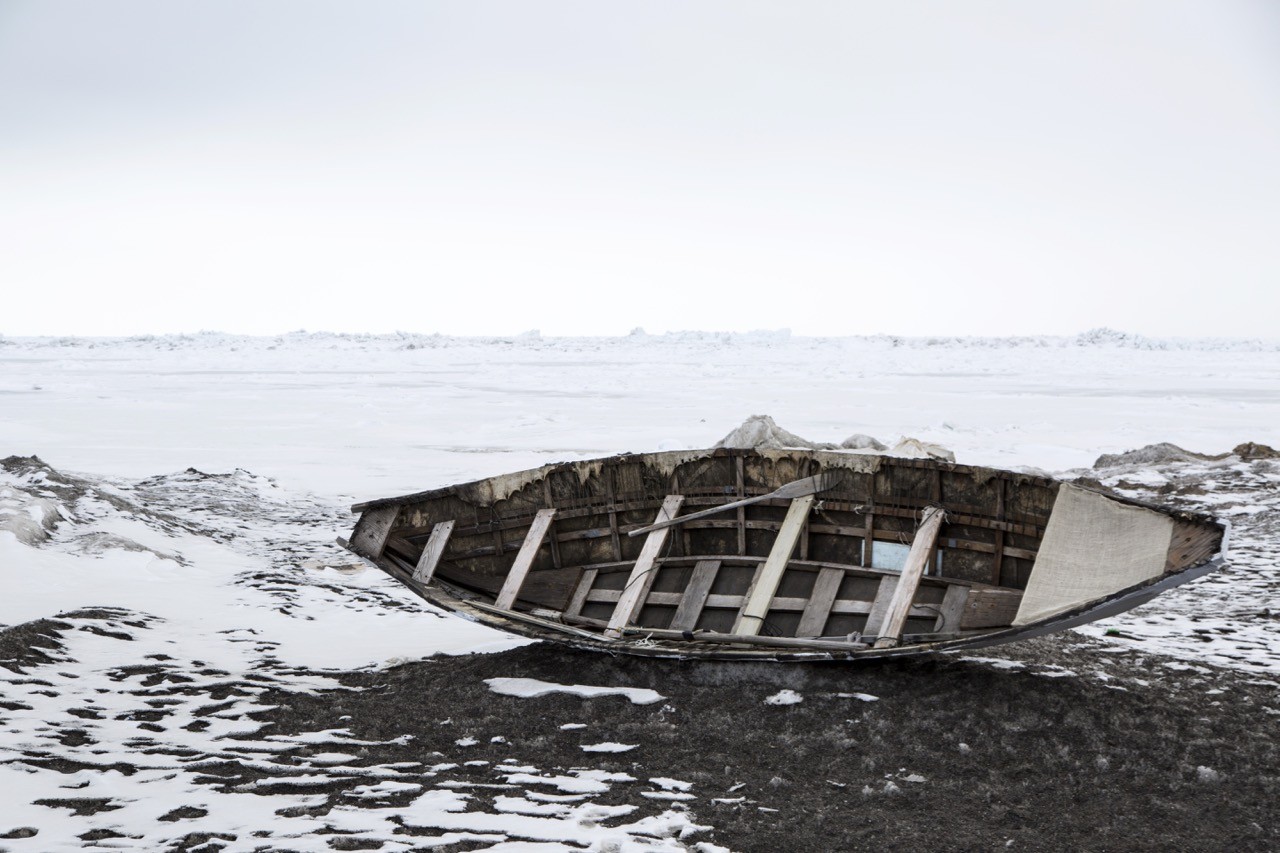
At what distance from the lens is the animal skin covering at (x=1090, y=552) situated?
602cm

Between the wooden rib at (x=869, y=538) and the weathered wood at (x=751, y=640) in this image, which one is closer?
the weathered wood at (x=751, y=640)

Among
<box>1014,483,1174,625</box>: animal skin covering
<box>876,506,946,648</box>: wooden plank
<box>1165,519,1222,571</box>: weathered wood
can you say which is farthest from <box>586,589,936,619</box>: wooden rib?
<box>1165,519,1222,571</box>: weathered wood

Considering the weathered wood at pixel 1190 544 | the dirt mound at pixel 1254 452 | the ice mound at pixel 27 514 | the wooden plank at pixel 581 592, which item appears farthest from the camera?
the dirt mound at pixel 1254 452

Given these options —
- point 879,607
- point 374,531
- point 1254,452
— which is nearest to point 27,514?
point 374,531

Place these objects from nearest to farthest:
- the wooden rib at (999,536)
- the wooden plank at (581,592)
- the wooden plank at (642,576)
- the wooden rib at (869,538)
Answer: the wooden rib at (999,536) → the wooden plank at (642,576) → the wooden rib at (869,538) → the wooden plank at (581,592)

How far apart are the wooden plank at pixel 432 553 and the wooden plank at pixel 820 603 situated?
2959mm

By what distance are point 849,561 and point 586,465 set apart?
7.79 ft

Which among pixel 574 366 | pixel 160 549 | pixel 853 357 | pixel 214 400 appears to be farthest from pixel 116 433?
pixel 853 357

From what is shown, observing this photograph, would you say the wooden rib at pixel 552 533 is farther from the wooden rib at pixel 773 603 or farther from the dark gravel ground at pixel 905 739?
the dark gravel ground at pixel 905 739

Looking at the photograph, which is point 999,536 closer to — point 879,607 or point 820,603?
point 879,607

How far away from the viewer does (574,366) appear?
2028 inches

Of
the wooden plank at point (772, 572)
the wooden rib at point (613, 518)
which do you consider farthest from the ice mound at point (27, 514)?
the wooden plank at point (772, 572)

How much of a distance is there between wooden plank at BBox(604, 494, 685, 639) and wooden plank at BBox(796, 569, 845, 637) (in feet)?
4.25

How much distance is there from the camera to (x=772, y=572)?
7738 mm
